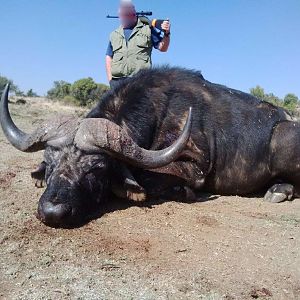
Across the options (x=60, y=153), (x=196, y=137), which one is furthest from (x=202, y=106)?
(x=60, y=153)

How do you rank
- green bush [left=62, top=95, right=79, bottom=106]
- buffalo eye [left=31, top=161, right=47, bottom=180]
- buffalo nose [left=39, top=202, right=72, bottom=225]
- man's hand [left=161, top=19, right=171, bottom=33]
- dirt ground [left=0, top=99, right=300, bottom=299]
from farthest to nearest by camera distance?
green bush [left=62, top=95, right=79, bottom=106] → man's hand [left=161, top=19, right=171, bottom=33] → buffalo eye [left=31, top=161, right=47, bottom=180] → buffalo nose [left=39, top=202, right=72, bottom=225] → dirt ground [left=0, top=99, right=300, bottom=299]

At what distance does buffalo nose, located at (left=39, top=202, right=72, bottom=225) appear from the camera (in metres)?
4.60

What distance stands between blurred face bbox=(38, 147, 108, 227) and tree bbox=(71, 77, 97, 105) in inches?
1054

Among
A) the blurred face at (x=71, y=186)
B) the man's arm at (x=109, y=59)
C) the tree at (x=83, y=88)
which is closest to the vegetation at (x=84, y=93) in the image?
the tree at (x=83, y=88)

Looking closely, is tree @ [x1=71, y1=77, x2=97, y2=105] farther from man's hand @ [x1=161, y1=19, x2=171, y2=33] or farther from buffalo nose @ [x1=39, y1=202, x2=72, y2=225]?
buffalo nose @ [x1=39, y1=202, x2=72, y2=225]

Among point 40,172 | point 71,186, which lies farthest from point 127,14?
point 71,186

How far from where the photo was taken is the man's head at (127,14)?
8328 millimetres

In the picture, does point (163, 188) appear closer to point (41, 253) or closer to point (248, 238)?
point (248, 238)

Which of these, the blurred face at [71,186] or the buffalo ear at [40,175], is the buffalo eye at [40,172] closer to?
the buffalo ear at [40,175]

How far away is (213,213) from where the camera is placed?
5.54 meters

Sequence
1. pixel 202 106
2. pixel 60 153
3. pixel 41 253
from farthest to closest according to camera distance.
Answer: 1. pixel 202 106
2. pixel 60 153
3. pixel 41 253

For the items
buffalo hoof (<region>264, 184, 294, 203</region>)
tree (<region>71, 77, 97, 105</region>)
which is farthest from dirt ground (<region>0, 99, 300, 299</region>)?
tree (<region>71, 77, 97, 105</region>)

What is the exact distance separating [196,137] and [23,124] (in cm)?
897

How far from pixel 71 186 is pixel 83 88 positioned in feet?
98.3
